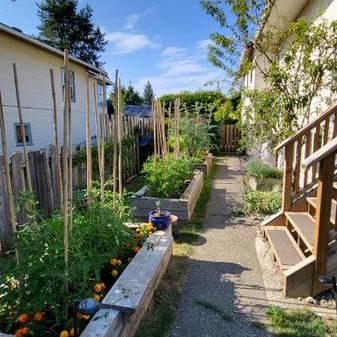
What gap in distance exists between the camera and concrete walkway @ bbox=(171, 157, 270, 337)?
251cm

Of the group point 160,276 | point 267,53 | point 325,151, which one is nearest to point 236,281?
point 160,276

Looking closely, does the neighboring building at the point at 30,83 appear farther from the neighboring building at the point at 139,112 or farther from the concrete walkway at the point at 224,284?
the concrete walkway at the point at 224,284

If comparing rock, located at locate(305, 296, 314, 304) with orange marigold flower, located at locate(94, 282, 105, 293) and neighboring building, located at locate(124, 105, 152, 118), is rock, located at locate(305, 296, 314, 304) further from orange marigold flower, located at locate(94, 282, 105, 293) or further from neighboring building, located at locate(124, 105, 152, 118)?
neighboring building, located at locate(124, 105, 152, 118)

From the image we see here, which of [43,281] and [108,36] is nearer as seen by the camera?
[43,281]

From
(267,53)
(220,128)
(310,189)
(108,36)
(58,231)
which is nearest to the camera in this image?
(58,231)

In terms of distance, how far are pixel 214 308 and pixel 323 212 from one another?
4.32ft

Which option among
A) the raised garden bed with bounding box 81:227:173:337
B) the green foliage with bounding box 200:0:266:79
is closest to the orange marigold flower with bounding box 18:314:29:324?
the raised garden bed with bounding box 81:227:173:337

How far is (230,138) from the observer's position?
1447 centimetres

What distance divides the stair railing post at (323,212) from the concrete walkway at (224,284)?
0.65 m

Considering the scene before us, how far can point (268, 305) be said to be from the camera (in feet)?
9.16

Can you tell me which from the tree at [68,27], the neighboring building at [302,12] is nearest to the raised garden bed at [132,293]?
the neighboring building at [302,12]

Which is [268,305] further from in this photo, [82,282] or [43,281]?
[43,281]

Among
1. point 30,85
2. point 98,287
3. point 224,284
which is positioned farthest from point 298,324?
point 30,85

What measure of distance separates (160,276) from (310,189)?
2.41 m
